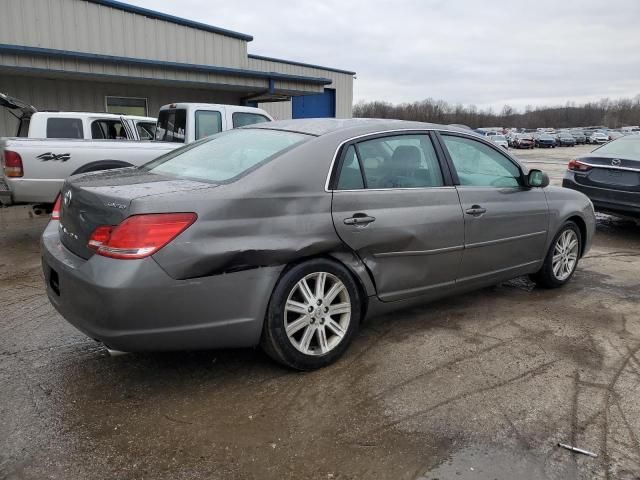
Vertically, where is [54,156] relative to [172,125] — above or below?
below

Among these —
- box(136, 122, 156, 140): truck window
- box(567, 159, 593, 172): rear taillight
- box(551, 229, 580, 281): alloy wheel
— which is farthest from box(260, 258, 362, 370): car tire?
box(136, 122, 156, 140): truck window

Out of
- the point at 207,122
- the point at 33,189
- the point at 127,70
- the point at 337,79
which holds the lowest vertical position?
the point at 33,189

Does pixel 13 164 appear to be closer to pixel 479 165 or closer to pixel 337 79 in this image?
pixel 479 165

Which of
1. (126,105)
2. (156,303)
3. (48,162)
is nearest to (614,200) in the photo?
(156,303)

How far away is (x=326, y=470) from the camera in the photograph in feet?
7.90

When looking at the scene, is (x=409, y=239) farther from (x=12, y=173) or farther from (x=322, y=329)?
(x=12, y=173)

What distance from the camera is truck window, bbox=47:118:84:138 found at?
814 cm

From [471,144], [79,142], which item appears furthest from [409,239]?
[79,142]

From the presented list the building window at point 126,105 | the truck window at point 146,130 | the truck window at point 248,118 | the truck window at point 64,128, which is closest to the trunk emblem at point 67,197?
the truck window at point 248,118

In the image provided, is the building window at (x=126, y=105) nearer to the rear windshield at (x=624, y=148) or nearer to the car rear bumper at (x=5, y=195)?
the car rear bumper at (x=5, y=195)

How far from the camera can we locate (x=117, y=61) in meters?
11.6

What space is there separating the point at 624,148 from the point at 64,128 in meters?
8.61

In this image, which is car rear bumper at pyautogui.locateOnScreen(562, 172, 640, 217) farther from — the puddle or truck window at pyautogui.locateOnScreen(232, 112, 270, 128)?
the puddle

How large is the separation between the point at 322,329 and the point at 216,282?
82cm
